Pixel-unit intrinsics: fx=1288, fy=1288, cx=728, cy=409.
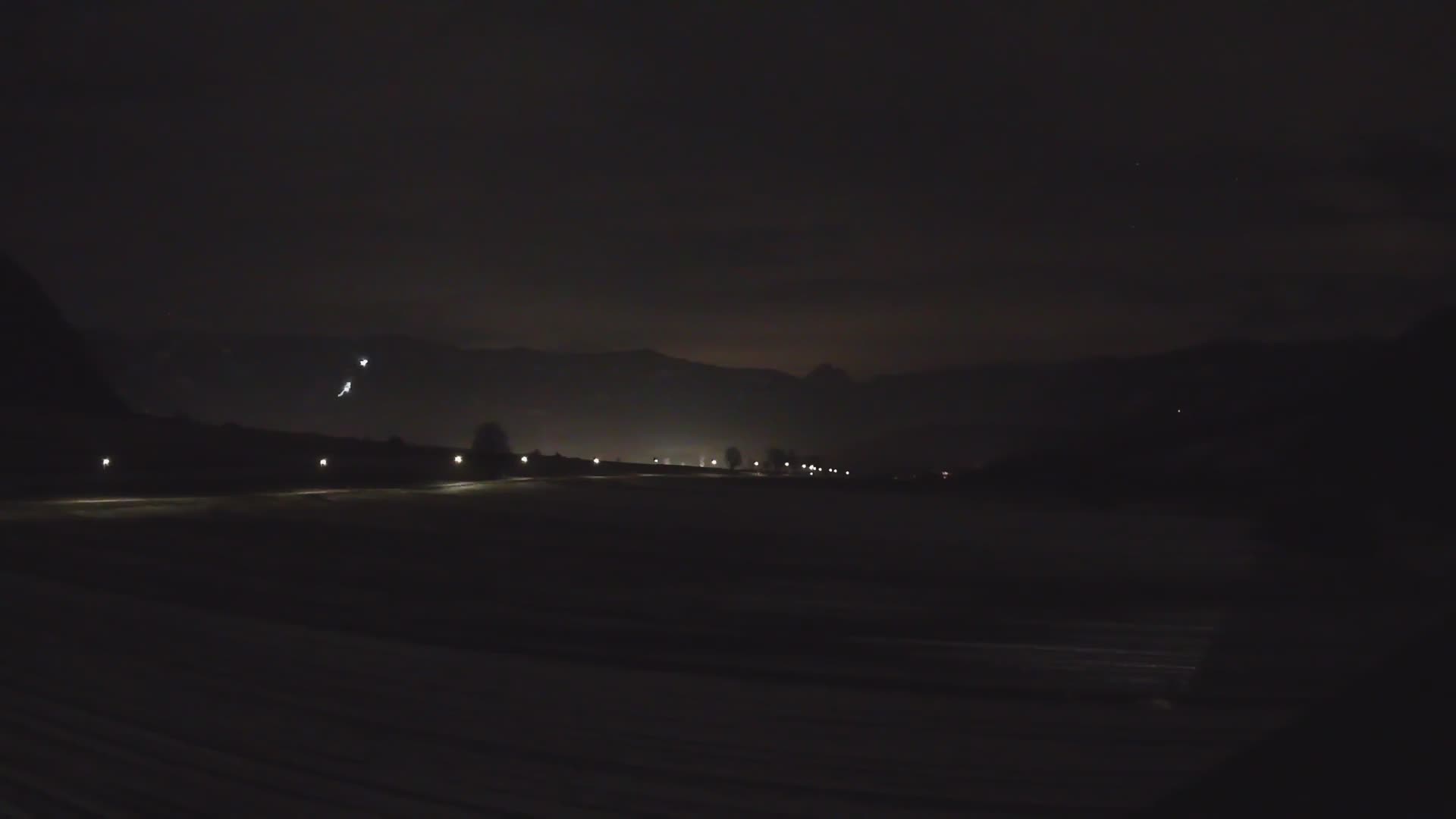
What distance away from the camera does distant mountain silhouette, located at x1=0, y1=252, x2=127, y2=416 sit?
6775 centimetres

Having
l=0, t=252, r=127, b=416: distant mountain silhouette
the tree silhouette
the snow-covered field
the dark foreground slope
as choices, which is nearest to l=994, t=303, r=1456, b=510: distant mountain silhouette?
the snow-covered field

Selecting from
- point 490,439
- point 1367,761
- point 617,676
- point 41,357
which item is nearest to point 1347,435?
point 617,676

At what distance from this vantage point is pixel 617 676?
8.83 meters

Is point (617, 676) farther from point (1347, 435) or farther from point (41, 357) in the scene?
point (41, 357)

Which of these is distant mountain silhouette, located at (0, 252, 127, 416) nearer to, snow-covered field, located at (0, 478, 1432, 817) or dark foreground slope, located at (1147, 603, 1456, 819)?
snow-covered field, located at (0, 478, 1432, 817)

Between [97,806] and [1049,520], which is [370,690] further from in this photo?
[1049,520]

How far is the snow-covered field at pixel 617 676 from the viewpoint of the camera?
20.3ft

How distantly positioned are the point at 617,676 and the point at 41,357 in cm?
7587

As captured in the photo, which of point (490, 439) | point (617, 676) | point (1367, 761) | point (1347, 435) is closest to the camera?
point (1367, 761)

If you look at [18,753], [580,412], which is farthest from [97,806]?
[580,412]

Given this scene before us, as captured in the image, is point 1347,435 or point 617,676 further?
point 1347,435

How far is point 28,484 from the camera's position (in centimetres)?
2903

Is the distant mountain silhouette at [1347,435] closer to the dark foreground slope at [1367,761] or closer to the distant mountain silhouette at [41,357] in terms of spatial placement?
the dark foreground slope at [1367,761]

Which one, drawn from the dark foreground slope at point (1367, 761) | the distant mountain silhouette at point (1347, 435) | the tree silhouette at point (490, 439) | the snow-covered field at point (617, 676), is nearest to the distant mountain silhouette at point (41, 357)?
the tree silhouette at point (490, 439)
